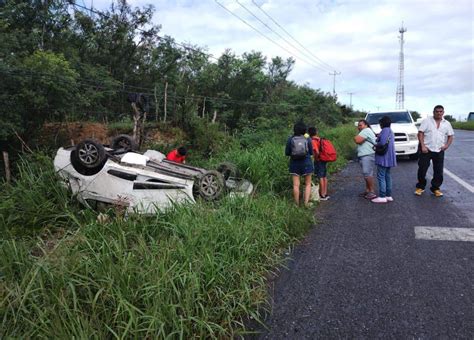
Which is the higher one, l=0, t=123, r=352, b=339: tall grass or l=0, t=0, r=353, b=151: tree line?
l=0, t=0, r=353, b=151: tree line

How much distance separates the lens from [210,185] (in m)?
6.00

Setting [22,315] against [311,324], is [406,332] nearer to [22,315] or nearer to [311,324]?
[311,324]

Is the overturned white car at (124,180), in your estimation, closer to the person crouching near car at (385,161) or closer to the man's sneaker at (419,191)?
the person crouching near car at (385,161)

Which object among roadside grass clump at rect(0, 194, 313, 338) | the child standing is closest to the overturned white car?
roadside grass clump at rect(0, 194, 313, 338)

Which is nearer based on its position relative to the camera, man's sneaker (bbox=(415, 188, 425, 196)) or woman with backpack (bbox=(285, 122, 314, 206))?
woman with backpack (bbox=(285, 122, 314, 206))

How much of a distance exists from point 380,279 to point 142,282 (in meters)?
2.27

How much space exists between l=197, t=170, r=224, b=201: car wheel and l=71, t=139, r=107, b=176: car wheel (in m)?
1.57

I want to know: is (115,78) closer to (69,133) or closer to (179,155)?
(69,133)

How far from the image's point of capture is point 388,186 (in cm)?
686

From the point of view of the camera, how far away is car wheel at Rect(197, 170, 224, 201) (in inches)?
231

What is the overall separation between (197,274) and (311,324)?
1038 mm

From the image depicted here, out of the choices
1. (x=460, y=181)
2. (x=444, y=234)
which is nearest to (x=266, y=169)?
(x=444, y=234)

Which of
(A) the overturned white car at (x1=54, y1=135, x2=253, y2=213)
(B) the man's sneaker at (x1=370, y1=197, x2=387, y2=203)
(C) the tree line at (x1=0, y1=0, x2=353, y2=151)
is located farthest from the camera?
(C) the tree line at (x1=0, y1=0, x2=353, y2=151)

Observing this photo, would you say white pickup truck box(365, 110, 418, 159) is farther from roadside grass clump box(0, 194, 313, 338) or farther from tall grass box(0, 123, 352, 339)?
roadside grass clump box(0, 194, 313, 338)
